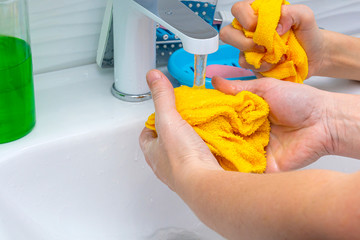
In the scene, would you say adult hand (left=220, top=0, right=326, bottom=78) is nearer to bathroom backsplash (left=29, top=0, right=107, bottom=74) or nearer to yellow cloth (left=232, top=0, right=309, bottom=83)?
yellow cloth (left=232, top=0, right=309, bottom=83)

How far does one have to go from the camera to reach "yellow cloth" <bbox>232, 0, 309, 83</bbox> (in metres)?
0.60

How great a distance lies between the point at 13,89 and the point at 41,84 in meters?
0.16

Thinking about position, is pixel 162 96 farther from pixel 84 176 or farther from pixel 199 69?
pixel 84 176

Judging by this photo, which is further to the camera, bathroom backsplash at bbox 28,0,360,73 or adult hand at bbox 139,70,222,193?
bathroom backsplash at bbox 28,0,360,73

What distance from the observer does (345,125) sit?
0.62 m

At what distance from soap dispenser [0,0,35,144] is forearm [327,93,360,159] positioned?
1.34ft

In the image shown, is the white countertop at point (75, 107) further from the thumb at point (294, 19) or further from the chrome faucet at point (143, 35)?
the thumb at point (294, 19)

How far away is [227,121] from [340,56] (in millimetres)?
331

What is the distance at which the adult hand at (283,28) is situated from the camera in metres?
0.62

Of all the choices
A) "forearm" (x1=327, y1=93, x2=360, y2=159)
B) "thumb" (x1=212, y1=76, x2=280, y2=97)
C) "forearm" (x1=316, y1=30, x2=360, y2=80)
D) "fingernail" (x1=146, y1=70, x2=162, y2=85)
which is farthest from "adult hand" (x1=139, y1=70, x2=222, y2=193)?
"forearm" (x1=316, y1=30, x2=360, y2=80)

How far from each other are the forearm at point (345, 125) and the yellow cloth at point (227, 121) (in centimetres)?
11

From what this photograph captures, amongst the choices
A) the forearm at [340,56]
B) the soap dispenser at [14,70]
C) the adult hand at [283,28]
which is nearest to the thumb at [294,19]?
the adult hand at [283,28]

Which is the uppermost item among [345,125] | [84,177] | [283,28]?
[283,28]

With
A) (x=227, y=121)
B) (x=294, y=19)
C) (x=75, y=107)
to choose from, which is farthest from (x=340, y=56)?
(x=75, y=107)
